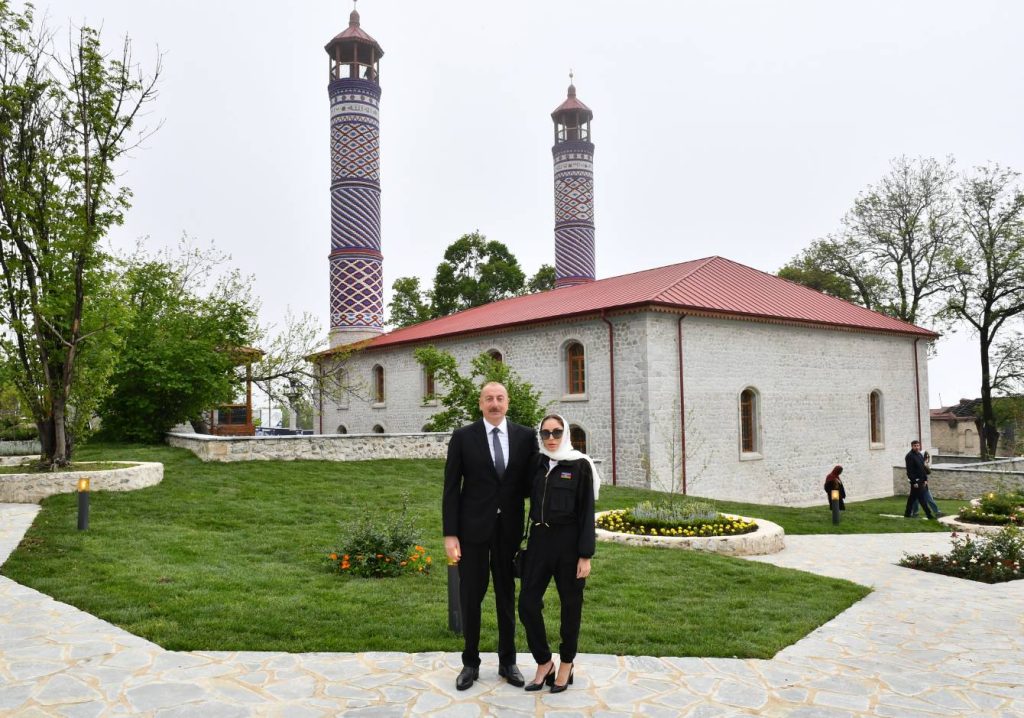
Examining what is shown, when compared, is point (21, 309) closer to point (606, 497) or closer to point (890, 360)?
point (606, 497)

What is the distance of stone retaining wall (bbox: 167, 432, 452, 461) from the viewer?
1664cm

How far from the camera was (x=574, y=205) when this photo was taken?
3803 centimetres

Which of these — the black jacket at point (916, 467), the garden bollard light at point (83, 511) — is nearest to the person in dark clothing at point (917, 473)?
the black jacket at point (916, 467)

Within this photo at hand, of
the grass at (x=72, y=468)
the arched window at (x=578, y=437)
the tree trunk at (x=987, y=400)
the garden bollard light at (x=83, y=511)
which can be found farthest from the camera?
the tree trunk at (x=987, y=400)

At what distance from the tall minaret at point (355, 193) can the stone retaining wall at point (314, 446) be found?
13.4 metres

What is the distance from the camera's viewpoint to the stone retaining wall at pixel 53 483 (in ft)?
39.0

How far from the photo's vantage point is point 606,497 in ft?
51.7

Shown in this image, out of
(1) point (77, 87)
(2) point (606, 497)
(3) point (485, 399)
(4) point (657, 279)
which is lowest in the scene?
(2) point (606, 497)

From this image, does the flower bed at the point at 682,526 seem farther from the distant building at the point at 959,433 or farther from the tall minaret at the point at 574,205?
the distant building at the point at 959,433

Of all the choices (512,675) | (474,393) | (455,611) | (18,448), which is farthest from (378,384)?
(512,675)

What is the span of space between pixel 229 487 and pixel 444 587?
7.86 metres

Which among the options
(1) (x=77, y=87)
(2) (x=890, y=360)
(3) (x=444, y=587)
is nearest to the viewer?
(3) (x=444, y=587)

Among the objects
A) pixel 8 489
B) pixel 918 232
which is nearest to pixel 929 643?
pixel 8 489

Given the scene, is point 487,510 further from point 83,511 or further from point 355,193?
point 355,193
